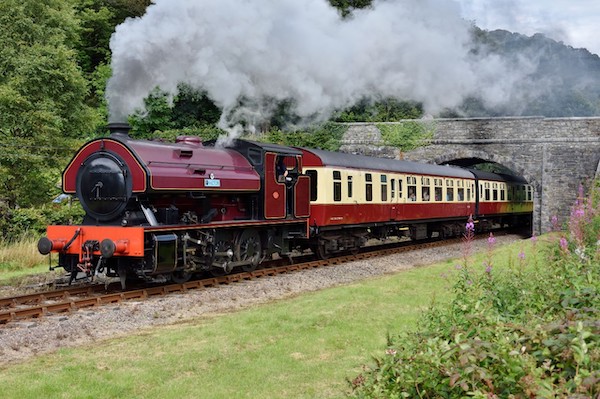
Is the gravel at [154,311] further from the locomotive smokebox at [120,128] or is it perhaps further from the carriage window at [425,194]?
the carriage window at [425,194]

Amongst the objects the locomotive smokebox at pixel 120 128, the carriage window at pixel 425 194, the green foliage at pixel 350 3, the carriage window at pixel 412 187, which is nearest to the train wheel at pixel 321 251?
the carriage window at pixel 412 187

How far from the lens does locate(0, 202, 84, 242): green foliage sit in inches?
781

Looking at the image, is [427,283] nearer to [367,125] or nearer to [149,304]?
[149,304]

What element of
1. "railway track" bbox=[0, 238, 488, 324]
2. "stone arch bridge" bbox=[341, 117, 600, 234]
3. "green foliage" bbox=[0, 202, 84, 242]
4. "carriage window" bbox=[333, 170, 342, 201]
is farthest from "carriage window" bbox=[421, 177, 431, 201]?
"green foliage" bbox=[0, 202, 84, 242]

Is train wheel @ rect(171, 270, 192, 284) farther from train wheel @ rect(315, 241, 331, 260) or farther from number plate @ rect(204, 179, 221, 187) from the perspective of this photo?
train wheel @ rect(315, 241, 331, 260)

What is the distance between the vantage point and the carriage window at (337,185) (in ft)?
56.7

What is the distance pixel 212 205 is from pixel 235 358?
7.09 metres

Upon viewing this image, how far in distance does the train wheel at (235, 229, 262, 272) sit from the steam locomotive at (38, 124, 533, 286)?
0.08ft

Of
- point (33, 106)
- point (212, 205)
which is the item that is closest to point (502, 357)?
point (212, 205)

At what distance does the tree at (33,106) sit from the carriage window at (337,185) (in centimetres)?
936

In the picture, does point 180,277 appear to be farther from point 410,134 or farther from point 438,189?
point 410,134

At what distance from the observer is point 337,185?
1744 centimetres

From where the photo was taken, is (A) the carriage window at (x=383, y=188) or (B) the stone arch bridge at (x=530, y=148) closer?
(A) the carriage window at (x=383, y=188)

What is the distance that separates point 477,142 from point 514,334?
29.2m
